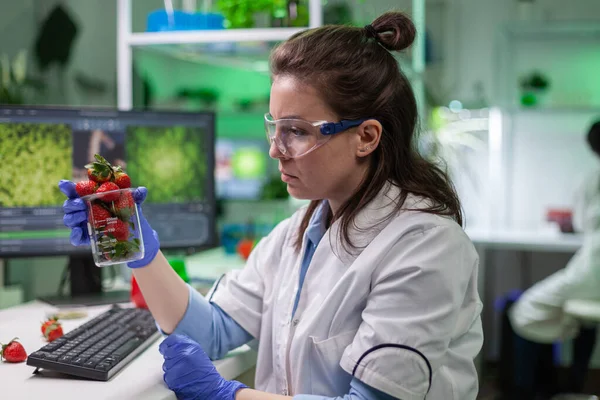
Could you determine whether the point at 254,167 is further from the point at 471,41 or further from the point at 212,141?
the point at 471,41

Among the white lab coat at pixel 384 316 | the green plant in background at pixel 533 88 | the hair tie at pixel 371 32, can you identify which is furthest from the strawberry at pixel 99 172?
A: the green plant in background at pixel 533 88

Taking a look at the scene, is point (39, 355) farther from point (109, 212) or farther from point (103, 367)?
point (109, 212)

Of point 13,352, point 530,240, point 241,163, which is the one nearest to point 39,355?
point 13,352

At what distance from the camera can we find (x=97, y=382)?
4.15 feet

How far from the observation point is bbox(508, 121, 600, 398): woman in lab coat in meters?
3.53

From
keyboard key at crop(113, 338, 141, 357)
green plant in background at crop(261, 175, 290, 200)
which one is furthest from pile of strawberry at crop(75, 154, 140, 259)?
green plant in background at crop(261, 175, 290, 200)

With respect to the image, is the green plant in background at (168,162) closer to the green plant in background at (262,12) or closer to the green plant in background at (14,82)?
the green plant in background at (262,12)

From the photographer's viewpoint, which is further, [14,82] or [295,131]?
[14,82]

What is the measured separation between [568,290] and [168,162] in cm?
233

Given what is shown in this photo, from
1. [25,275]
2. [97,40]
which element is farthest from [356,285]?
[97,40]

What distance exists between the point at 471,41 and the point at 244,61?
102 inches

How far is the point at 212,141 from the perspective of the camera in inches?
88.4

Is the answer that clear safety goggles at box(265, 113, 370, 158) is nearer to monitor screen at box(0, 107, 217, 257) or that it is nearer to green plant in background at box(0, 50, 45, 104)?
monitor screen at box(0, 107, 217, 257)

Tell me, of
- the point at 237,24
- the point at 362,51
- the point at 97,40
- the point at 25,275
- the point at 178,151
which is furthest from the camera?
the point at 97,40
